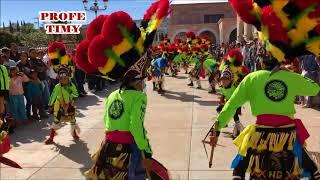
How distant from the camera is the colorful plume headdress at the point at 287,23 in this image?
4.19 metres

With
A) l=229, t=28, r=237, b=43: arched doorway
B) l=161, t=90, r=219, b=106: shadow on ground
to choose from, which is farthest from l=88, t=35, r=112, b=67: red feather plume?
l=229, t=28, r=237, b=43: arched doorway

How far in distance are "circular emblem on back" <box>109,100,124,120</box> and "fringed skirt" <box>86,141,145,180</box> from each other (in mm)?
275

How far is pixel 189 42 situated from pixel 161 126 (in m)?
10.4

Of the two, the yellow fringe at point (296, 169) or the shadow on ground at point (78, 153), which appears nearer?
the yellow fringe at point (296, 169)

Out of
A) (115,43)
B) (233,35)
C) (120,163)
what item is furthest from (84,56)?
(233,35)

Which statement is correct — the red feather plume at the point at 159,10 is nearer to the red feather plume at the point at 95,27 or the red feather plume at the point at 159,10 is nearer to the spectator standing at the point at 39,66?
the red feather plume at the point at 95,27

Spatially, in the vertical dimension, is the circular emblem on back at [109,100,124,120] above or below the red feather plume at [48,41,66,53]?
below

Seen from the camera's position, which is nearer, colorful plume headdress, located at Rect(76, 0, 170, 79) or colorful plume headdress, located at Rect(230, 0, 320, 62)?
colorful plume headdress, located at Rect(230, 0, 320, 62)

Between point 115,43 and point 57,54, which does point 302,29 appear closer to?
point 115,43

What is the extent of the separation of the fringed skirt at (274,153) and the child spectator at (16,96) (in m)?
7.08

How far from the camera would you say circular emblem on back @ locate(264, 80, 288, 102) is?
4336mm

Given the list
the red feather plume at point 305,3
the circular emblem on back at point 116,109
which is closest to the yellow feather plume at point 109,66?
the circular emblem on back at point 116,109

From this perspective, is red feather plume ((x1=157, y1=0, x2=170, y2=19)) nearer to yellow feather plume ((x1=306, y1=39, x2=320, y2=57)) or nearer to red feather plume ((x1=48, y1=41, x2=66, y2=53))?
yellow feather plume ((x1=306, y1=39, x2=320, y2=57))

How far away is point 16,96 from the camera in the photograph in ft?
33.9
